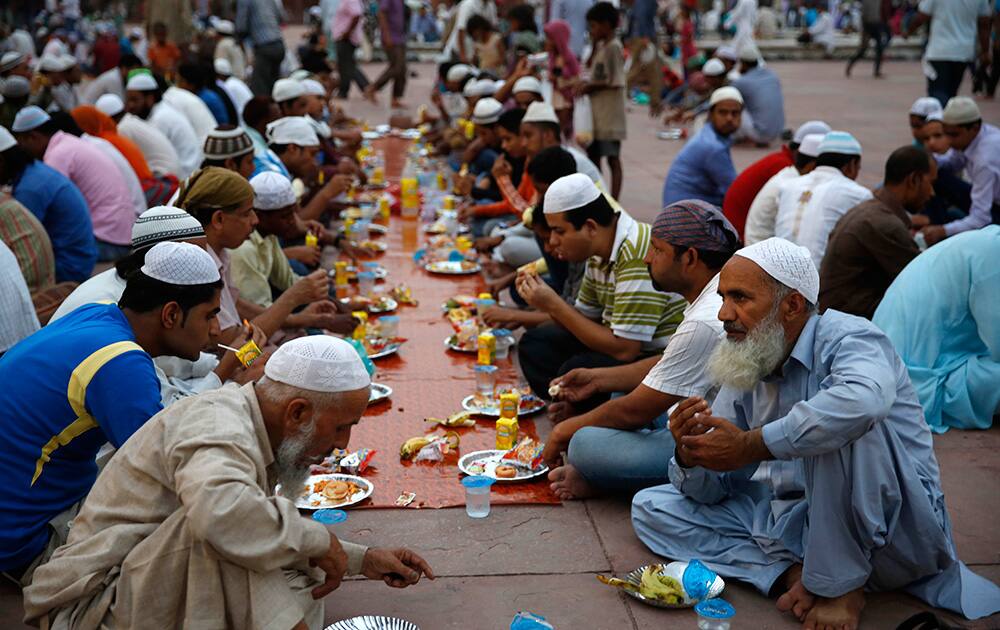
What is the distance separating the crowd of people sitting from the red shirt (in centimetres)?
2

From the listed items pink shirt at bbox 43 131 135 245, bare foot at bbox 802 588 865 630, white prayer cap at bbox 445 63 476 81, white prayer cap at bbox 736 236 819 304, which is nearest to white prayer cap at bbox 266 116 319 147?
pink shirt at bbox 43 131 135 245

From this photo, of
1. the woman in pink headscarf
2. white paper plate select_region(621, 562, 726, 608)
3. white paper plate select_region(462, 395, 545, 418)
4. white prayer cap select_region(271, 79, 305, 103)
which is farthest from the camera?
the woman in pink headscarf

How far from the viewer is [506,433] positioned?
4.89 m

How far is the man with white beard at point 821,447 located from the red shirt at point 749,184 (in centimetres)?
417

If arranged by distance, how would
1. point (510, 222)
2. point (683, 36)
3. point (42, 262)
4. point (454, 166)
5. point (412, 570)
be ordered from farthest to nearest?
point (683, 36), point (454, 166), point (510, 222), point (42, 262), point (412, 570)

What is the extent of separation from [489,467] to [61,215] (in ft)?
12.2

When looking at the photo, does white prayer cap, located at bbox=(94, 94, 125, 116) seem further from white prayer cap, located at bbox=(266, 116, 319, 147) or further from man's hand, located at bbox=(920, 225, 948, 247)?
man's hand, located at bbox=(920, 225, 948, 247)

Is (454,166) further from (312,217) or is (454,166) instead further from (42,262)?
(42,262)

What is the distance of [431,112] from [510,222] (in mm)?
9534

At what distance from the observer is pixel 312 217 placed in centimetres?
812

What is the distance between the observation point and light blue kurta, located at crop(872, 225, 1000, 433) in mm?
A: 5109

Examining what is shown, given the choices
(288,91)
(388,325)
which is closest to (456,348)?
(388,325)

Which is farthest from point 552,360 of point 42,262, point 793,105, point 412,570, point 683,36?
point 683,36

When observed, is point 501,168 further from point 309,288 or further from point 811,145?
point 309,288
